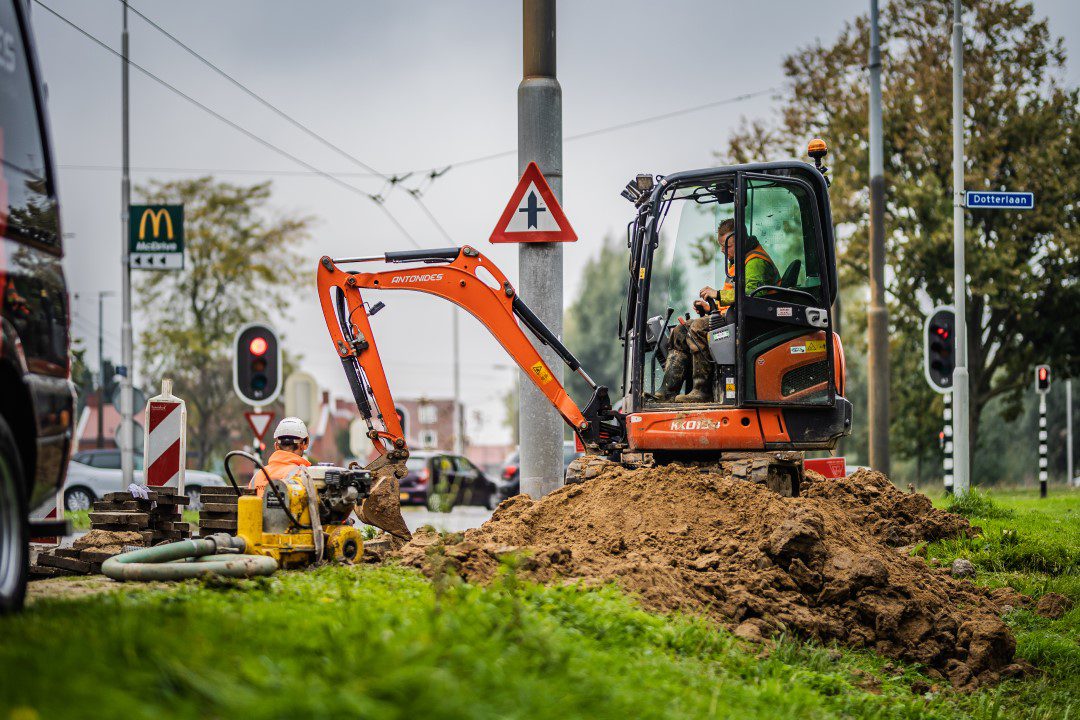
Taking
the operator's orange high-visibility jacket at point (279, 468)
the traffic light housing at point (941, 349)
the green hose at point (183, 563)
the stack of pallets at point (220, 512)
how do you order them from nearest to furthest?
the green hose at point (183, 563) → the stack of pallets at point (220, 512) → the operator's orange high-visibility jacket at point (279, 468) → the traffic light housing at point (941, 349)

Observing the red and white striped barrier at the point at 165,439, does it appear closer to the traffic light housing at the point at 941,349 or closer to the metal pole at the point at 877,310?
the traffic light housing at the point at 941,349

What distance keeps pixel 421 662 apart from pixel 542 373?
7242mm

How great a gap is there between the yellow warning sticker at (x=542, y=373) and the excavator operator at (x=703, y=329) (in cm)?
101

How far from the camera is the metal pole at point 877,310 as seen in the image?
73.9 feet

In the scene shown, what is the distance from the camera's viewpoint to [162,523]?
8.89 metres

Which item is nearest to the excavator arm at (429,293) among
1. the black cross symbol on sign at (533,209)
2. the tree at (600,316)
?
the black cross symbol on sign at (533,209)

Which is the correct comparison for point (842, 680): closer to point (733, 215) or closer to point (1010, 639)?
point (1010, 639)

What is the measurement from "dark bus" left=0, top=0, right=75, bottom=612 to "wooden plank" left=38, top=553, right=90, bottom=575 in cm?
199

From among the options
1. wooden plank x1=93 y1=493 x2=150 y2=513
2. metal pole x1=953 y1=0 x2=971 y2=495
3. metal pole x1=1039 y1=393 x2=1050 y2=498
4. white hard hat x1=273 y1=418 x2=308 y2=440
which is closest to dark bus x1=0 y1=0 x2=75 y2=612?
wooden plank x1=93 y1=493 x2=150 y2=513

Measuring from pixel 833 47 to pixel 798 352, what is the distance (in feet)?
72.3

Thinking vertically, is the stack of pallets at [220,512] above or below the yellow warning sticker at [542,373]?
below

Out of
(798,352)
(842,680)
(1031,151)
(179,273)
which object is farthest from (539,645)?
(179,273)

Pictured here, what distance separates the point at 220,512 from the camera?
850cm

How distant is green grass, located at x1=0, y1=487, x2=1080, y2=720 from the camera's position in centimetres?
362
